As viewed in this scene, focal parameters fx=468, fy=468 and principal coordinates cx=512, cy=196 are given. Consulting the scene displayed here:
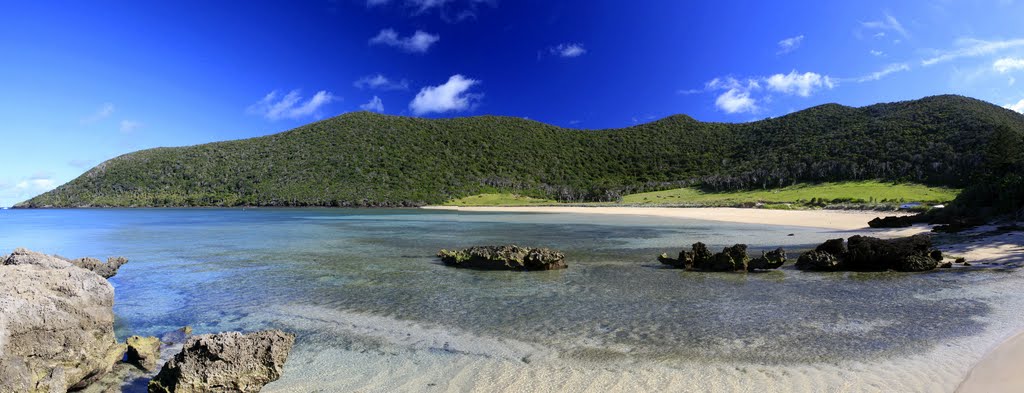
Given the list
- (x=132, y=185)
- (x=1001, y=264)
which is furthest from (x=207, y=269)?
(x=132, y=185)

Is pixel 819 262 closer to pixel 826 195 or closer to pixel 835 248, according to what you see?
pixel 835 248

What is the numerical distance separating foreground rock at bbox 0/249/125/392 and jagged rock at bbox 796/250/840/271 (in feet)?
56.6

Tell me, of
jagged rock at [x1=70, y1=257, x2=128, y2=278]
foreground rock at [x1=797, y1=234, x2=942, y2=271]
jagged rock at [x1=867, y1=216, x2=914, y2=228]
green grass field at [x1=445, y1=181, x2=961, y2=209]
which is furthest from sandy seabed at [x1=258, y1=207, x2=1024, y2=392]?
green grass field at [x1=445, y1=181, x2=961, y2=209]

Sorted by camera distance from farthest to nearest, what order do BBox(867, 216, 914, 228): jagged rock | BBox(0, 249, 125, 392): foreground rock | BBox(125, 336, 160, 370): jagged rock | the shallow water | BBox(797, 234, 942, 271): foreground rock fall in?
1. BBox(867, 216, 914, 228): jagged rock
2. BBox(797, 234, 942, 271): foreground rock
3. BBox(125, 336, 160, 370): jagged rock
4. the shallow water
5. BBox(0, 249, 125, 392): foreground rock

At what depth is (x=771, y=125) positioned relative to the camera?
4916 inches

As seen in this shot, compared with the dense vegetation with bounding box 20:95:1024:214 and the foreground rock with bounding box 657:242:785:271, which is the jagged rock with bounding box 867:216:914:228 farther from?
the dense vegetation with bounding box 20:95:1024:214

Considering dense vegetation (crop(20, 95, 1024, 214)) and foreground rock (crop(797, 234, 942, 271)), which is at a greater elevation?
dense vegetation (crop(20, 95, 1024, 214))

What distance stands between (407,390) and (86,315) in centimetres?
527

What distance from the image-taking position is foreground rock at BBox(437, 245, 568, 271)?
15.8 meters

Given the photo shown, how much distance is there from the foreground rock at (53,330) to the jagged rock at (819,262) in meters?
17.2

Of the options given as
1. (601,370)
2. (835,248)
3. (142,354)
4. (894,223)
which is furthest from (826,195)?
(142,354)

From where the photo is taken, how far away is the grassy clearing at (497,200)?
344ft

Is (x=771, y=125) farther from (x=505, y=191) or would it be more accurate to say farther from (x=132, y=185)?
(x=132, y=185)

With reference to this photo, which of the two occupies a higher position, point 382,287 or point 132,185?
point 132,185
